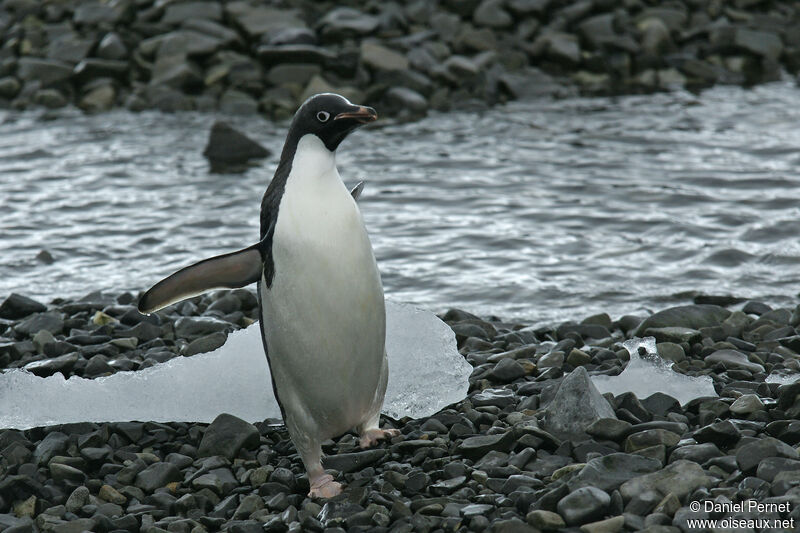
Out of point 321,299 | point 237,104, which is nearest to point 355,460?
point 321,299

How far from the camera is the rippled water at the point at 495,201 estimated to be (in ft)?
23.7

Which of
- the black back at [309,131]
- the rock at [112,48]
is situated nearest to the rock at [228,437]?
the black back at [309,131]

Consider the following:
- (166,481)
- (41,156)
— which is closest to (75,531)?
(166,481)

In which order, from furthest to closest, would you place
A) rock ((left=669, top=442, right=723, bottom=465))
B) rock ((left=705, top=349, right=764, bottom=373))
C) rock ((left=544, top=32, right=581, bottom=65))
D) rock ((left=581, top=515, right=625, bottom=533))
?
1. rock ((left=544, top=32, right=581, bottom=65))
2. rock ((left=705, top=349, right=764, bottom=373))
3. rock ((left=669, top=442, right=723, bottom=465))
4. rock ((left=581, top=515, right=625, bottom=533))

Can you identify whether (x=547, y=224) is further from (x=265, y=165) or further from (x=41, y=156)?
(x=41, y=156)

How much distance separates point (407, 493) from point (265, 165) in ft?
22.2

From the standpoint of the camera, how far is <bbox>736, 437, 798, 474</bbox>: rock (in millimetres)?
3770

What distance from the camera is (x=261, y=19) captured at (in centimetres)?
1312

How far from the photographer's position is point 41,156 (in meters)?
10.8

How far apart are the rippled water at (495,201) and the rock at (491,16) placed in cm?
162

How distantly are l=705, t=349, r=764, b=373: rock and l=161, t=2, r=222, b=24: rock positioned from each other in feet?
31.3

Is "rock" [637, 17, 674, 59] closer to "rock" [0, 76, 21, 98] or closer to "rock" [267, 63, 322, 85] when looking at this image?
"rock" [267, 63, 322, 85]

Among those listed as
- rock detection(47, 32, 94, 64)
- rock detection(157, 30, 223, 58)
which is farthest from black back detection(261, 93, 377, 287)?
rock detection(47, 32, 94, 64)

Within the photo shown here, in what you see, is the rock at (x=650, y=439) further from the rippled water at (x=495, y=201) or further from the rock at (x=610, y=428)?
the rippled water at (x=495, y=201)
